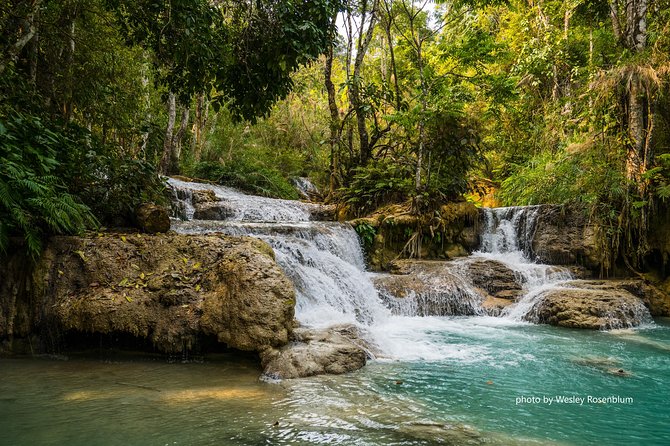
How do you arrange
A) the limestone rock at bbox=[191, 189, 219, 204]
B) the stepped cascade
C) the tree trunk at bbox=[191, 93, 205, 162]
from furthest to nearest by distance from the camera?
1. the tree trunk at bbox=[191, 93, 205, 162]
2. the limestone rock at bbox=[191, 189, 219, 204]
3. the stepped cascade

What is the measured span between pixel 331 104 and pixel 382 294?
8094 millimetres

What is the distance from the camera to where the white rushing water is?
6535 mm

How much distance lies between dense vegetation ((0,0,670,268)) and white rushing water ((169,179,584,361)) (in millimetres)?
1630

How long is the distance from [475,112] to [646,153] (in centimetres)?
915

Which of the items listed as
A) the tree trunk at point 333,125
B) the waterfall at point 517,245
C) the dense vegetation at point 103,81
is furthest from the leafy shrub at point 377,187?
the dense vegetation at point 103,81

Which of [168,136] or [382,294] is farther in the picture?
[168,136]

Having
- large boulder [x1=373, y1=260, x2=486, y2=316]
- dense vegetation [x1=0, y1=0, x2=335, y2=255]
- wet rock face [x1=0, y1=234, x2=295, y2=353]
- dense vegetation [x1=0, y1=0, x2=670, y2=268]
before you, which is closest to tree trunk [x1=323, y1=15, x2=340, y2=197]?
dense vegetation [x1=0, y1=0, x2=670, y2=268]

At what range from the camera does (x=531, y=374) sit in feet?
16.2

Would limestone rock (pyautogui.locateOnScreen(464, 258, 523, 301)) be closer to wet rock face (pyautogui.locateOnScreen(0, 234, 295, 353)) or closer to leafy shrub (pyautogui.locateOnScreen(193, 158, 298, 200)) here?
wet rock face (pyautogui.locateOnScreen(0, 234, 295, 353))

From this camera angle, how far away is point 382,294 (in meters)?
8.56

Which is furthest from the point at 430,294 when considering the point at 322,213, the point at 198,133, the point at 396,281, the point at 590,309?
the point at 198,133

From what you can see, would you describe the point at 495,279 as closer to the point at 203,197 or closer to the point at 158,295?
the point at 158,295

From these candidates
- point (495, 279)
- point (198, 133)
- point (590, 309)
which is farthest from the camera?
point (198, 133)

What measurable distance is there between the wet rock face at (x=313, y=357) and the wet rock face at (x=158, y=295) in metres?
0.21
